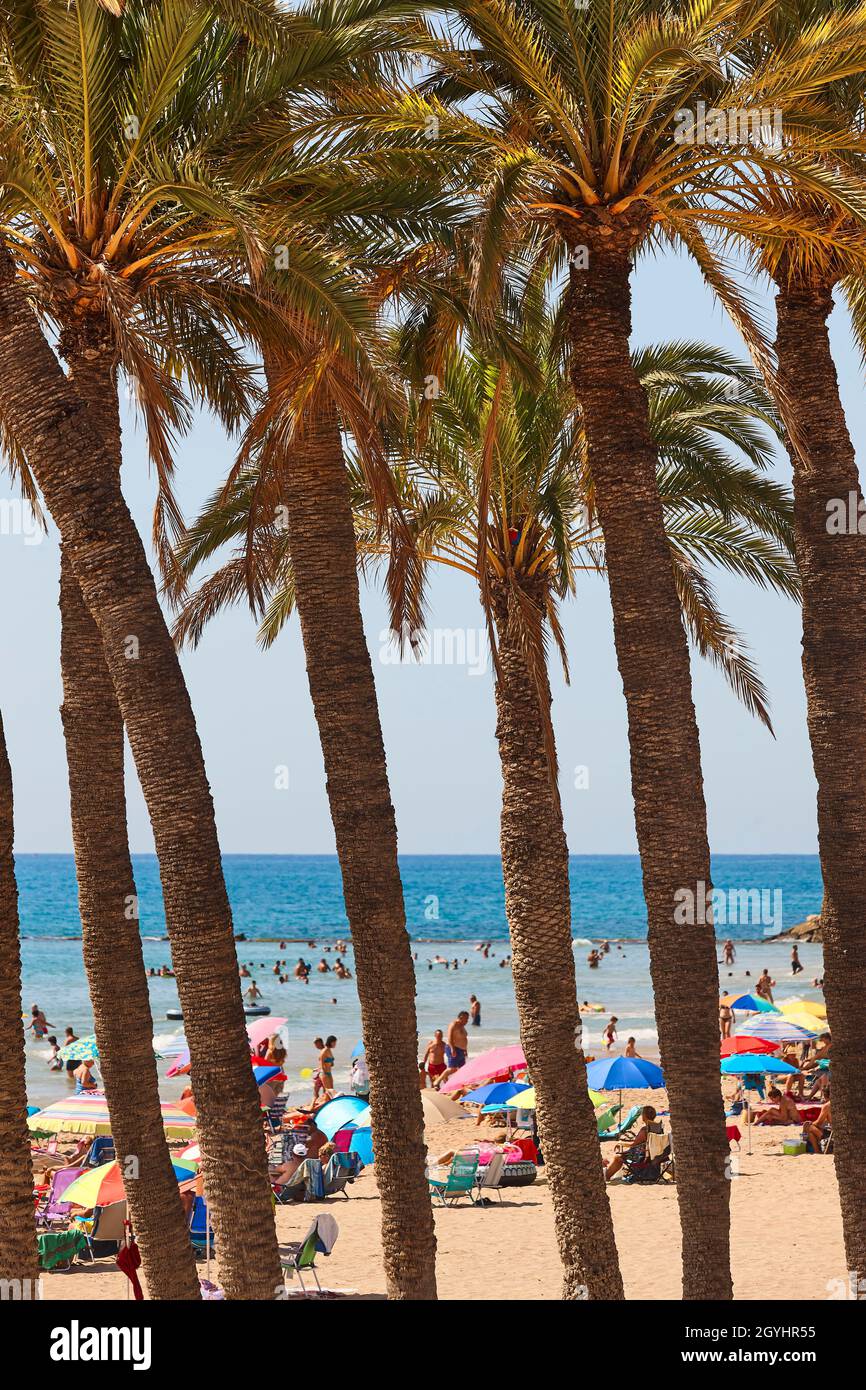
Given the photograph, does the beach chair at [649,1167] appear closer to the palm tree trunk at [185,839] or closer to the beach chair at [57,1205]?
the beach chair at [57,1205]

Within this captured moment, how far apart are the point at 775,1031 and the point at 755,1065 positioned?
1.74 metres

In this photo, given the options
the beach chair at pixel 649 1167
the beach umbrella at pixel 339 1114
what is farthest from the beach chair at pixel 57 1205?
the beach chair at pixel 649 1167

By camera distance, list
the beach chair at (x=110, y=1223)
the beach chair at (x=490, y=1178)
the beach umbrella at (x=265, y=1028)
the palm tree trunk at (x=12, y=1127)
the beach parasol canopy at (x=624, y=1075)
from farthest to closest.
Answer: the beach umbrella at (x=265, y=1028), the beach parasol canopy at (x=624, y=1075), the beach chair at (x=490, y=1178), the beach chair at (x=110, y=1223), the palm tree trunk at (x=12, y=1127)

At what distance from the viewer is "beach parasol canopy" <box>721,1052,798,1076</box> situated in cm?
2411

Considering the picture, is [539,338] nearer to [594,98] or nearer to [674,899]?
[594,98]

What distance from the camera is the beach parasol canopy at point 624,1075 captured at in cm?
2297

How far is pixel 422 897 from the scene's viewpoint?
416 feet

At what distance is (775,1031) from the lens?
2589 cm

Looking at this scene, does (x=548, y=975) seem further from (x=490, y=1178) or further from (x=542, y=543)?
(x=490, y=1178)

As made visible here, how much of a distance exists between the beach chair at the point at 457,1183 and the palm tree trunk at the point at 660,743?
1151 centimetres

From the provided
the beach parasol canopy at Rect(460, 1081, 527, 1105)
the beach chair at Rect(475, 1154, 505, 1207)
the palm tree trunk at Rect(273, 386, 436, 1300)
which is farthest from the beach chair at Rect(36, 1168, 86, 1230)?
the palm tree trunk at Rect(273, 386, 436, 1300)
